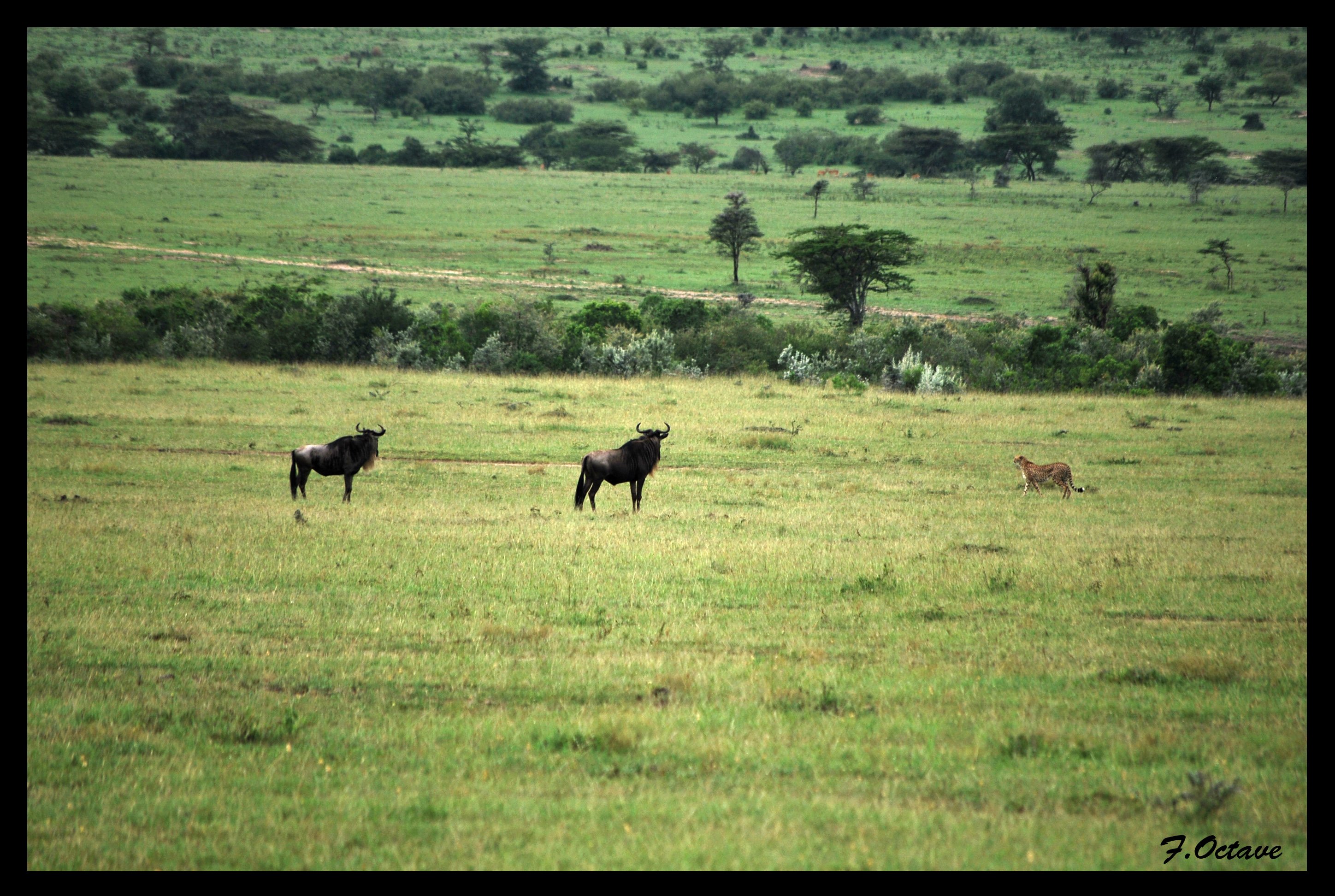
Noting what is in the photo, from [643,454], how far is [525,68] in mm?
136265

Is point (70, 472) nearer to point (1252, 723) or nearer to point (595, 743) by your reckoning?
point (595, 743)

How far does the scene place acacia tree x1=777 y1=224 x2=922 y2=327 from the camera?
4809cm

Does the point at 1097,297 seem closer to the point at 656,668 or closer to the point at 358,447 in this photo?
the point at 358,447

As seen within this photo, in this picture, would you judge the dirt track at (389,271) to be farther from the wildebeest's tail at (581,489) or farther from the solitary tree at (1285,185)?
the solitary tree at (1285,185)

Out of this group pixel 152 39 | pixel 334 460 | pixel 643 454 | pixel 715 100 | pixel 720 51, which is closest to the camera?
pixel 643 454

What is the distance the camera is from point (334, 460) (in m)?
16.0

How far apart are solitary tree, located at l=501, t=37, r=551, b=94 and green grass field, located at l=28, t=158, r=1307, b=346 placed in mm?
50081

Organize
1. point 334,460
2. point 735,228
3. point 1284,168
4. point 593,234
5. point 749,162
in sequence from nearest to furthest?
1. point 334,460
2. point 735,228
3. point 593,234
4. point 1284,168
5. point 749,162

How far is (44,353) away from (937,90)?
11960cm

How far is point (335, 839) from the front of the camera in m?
5.33

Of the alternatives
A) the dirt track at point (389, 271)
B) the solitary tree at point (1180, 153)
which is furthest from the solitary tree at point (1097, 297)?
the solitary tree at point (1180, 153)

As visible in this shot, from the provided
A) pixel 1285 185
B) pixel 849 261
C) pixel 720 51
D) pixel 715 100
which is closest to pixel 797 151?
pixel 715 100

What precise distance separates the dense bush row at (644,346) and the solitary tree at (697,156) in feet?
202
